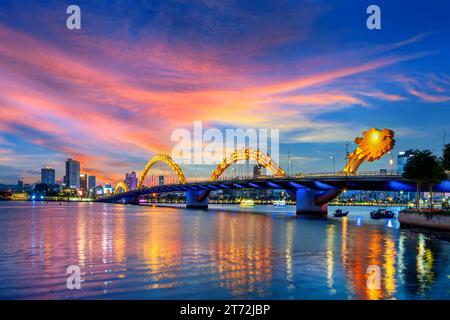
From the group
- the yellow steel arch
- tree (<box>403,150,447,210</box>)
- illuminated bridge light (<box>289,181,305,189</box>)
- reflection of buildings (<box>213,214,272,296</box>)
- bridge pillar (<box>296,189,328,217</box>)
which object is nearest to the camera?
reflection of buildings (<box>213,214,272,296</box>)

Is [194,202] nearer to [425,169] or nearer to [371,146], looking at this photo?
[371,146]

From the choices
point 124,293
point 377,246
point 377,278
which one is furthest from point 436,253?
point 124,293

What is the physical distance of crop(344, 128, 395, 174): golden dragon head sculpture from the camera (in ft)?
362

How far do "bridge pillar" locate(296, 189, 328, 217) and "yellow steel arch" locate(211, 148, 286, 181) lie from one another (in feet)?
120

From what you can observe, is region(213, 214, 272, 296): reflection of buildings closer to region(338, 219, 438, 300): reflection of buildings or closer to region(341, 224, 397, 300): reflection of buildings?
region(338, 219, 438, 300): reflection of buildings

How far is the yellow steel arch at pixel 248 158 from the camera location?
6442 inches

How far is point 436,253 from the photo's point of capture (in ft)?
124

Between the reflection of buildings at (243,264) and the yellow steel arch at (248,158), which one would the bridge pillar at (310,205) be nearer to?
the yellow steel arch at (248,158)

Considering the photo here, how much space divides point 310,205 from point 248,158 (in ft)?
211

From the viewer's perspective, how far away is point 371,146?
373ft

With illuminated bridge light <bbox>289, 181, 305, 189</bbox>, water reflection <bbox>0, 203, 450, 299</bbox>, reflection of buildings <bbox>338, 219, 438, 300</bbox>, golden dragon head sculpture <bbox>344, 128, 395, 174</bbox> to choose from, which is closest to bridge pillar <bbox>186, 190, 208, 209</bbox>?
illuminated bridge light <bbox>289, 181, 305, 189</bbox>

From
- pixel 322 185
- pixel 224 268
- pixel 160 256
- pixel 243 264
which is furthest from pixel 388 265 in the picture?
pixel 322 185

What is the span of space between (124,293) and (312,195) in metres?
100
